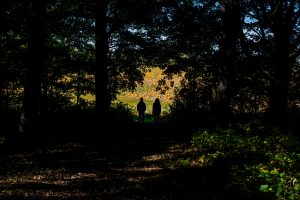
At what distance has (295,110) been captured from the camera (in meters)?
21.3

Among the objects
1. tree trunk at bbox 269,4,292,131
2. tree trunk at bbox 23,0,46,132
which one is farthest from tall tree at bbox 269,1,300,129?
tree trunk at bbox 23,0,46,132

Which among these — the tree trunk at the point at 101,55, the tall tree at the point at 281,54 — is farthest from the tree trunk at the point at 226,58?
the tree trunk at the point at 101,55

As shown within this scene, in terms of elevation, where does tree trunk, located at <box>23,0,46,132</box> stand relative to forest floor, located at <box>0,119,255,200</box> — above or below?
above

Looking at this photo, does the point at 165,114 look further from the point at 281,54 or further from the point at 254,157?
the point at 254,157

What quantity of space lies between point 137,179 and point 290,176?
373 cm

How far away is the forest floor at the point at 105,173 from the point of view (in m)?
8.15

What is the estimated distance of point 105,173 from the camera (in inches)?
400

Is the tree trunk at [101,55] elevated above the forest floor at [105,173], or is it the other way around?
the tree trunk at [101,55]

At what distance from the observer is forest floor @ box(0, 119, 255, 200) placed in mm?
8148

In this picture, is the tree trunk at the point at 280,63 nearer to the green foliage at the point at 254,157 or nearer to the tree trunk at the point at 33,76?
the green foliage at the point at 254,157

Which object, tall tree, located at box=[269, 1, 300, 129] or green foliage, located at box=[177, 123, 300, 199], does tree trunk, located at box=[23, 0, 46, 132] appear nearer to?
green foliage, located at box=[177, 123, 300, 199]

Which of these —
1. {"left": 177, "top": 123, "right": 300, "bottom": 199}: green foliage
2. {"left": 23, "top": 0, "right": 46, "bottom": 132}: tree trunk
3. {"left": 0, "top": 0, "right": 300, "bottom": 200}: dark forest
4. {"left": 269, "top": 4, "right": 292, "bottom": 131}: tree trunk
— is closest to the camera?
{"left": 177, "top": 123, "right": 300, "bottom": 199}: green foliage

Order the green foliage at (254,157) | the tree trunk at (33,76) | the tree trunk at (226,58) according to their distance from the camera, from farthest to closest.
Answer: the tree trunk at (33,76) < the tree trunk at (226,58) < the green foliage at (254,157)

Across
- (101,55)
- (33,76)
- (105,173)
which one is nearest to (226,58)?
(101,55)
